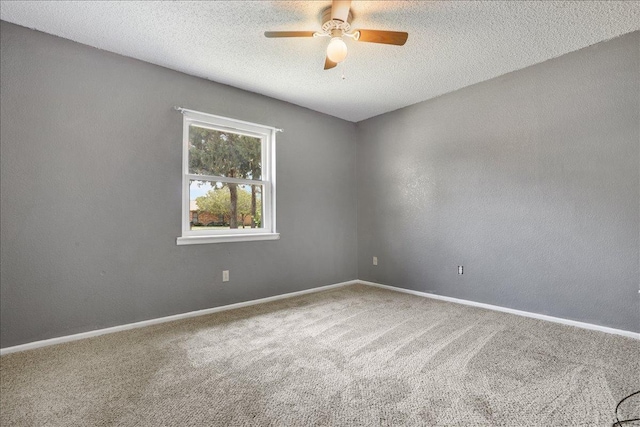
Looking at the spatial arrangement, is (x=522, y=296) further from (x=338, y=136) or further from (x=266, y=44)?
(x=266, y=44)

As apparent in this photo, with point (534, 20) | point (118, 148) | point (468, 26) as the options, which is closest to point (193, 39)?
point (118, 148)

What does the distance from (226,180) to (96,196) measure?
119 cm

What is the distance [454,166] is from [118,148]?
11.4ft

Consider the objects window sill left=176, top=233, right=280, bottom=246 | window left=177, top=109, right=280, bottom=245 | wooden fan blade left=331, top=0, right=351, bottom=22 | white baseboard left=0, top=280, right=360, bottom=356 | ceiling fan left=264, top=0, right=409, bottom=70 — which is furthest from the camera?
window left=177, top=109, right=280, bottom=245

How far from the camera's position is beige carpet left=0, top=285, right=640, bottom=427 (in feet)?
4.85

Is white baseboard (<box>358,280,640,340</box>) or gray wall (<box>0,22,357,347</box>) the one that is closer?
gray wall (<box>0,22,357,347</box>)

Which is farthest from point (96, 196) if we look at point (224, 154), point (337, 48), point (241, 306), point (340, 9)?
point (340, 9)

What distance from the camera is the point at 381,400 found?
1593 millimetres

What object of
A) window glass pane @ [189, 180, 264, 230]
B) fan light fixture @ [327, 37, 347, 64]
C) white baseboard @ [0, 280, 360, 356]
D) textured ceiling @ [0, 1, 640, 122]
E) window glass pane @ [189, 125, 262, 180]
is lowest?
white baseboard @ [0, 280, 360, 356]

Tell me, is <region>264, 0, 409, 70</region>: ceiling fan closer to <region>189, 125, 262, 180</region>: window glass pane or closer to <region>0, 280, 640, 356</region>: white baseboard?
<region>189, 125, 262, 180</region>: window glass pane

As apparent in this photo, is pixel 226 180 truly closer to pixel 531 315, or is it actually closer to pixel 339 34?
pixel 339 34

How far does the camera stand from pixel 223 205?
3.38 m

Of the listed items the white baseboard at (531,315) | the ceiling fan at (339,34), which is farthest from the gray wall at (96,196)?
the white baseboard at (531,315)

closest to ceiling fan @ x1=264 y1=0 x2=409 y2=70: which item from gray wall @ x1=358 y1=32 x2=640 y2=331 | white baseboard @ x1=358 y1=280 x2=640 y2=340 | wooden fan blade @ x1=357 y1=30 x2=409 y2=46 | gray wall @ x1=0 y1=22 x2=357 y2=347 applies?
wooden fan blade @ x1=357 y1=30 x2=409 y2=46
